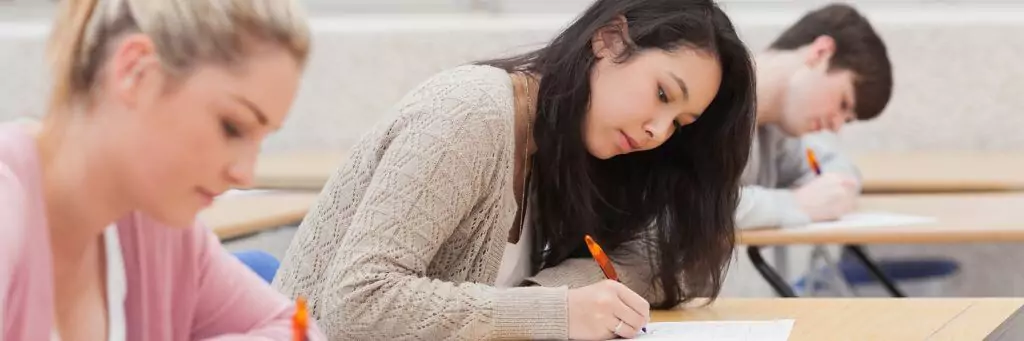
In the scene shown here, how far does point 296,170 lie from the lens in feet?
12.1

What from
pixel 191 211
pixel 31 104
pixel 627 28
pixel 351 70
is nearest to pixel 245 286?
pixel 191 211

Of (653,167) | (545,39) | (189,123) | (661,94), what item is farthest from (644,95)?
(545,39)

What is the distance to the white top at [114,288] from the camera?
4.29 feet

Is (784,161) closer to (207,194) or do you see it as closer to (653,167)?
(653,167)

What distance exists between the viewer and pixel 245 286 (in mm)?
1447

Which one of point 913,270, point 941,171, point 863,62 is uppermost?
point 863,62

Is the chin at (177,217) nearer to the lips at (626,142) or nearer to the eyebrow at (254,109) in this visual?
the eyebrow at (254,109)

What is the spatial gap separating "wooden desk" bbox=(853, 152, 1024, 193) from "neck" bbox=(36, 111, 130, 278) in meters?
2.41

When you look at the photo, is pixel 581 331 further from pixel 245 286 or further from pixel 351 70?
pixel 351 70

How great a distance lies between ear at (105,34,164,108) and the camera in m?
1.09

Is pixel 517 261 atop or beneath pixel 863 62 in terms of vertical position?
atop

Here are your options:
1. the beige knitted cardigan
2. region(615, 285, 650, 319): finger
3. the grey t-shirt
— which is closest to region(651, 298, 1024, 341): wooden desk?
region(615, 285, 650, 319): finger

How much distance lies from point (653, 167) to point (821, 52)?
1222 millimetres

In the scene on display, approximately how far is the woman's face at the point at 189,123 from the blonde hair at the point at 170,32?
10 mm
